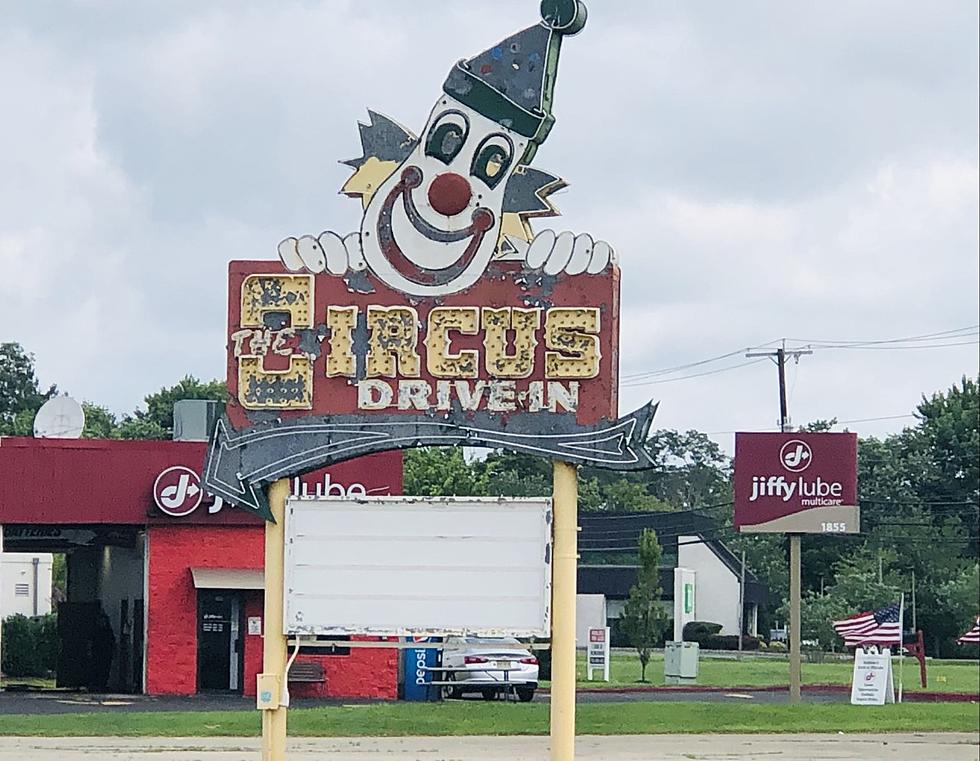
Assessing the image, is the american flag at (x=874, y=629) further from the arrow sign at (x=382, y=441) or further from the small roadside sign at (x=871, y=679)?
the arrow sign at (x=382, y=441)

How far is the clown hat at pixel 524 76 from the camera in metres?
16.0

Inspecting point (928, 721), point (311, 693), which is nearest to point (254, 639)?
point (311, 693)

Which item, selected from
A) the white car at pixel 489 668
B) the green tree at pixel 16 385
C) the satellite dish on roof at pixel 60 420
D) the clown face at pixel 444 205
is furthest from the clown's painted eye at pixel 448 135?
the green tree at pixel 16 385

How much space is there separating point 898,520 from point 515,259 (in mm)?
66990

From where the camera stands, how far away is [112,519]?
1178 inches

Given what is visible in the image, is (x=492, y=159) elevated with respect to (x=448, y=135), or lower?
lower

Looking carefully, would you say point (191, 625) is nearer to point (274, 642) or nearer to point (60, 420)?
point (60, 420)

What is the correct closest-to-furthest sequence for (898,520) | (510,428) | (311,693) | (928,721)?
(510,428) → (928,721) → (311,693) → (898,520)

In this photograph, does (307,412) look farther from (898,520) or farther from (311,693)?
(898,520)

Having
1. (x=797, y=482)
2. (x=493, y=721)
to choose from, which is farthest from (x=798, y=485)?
(x=493, y=721)

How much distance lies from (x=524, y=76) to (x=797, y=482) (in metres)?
13.6

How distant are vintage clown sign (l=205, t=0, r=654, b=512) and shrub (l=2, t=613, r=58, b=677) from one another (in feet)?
83.1

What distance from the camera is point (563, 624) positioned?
1591 centimetres

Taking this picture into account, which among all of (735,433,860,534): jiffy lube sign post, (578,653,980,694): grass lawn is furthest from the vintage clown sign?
(578,653,980,694): grass lawn
